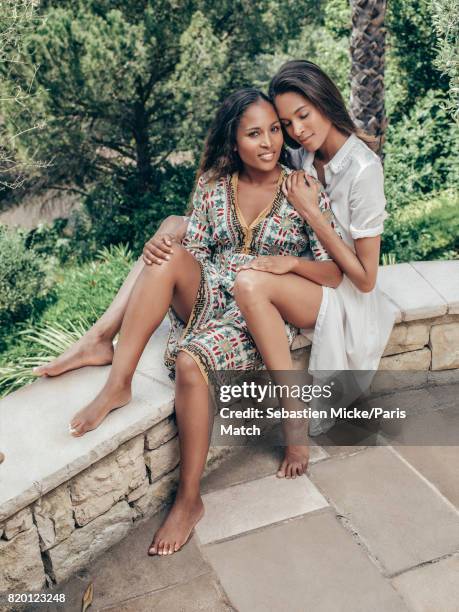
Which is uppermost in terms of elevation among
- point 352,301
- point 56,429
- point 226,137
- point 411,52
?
point 411,52

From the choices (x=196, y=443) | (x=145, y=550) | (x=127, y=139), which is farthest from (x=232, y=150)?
(x=127, y=139)

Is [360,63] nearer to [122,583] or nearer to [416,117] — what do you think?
[416,117]

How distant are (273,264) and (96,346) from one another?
786 mm

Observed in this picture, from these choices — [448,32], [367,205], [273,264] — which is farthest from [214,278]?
[448,32]

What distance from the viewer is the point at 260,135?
101 inches

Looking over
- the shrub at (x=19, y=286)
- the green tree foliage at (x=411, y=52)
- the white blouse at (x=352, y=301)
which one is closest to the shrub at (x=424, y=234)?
the white blouse at (x=352, y=301)

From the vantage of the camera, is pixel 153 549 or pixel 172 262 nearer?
pixel 153 549

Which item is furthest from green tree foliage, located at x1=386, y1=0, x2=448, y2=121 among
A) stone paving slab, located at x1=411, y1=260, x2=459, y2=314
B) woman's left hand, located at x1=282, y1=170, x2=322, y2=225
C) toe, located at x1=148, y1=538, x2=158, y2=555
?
toe, located at x1=148, y1=538, x2=158, y2=555

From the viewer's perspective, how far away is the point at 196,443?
2.32 metres

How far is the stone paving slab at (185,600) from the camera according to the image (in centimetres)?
206

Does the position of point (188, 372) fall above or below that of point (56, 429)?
above

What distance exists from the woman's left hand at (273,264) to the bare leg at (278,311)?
22 mm

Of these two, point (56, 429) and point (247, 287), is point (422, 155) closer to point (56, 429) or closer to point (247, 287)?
point (247, 287)

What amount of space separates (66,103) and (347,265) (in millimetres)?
5487
